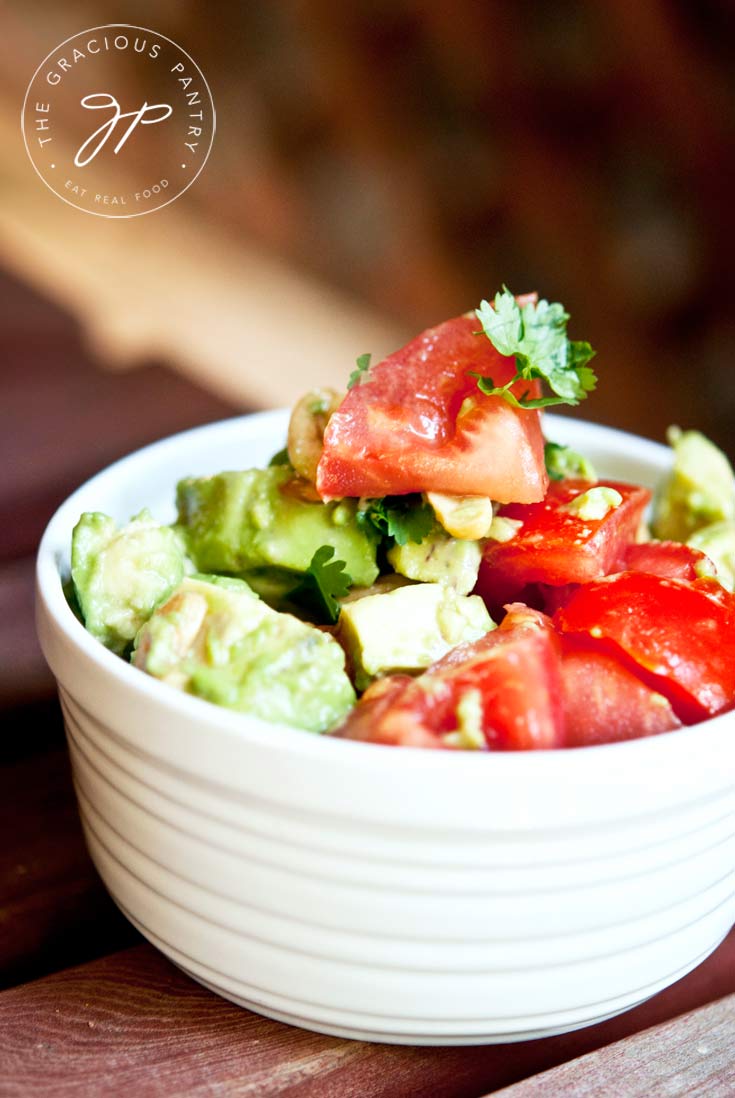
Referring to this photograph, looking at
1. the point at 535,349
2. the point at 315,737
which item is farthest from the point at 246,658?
the point at 535,349

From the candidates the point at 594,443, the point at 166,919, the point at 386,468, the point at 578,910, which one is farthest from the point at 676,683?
the point at 594,443

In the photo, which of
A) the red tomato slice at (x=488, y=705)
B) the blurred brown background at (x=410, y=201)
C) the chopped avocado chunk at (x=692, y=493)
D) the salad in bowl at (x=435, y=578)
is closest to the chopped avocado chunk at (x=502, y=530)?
the salad in bowl at (x=435, y=578)

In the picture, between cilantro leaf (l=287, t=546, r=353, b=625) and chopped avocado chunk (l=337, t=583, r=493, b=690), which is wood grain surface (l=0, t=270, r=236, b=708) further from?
chopped avocado chunk (l=337, t=583, r=493, b=690)

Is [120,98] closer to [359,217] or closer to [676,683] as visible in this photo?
[359,217]

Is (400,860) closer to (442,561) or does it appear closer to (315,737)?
(315,737)

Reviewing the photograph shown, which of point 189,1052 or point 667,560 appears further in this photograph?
point 667,560

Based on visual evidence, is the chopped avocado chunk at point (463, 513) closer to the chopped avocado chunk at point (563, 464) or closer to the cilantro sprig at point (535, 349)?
the cilantro sprig at point (535, 349)
